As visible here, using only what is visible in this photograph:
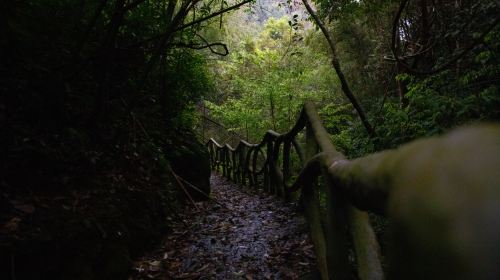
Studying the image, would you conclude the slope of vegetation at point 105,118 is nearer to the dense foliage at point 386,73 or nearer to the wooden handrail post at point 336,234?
the dense foliage at point 386,73

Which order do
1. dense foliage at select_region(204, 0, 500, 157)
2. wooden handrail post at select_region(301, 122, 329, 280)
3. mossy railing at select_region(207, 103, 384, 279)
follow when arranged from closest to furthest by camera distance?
mossy railing at select_region(207, 103, 384, 279) → wooden handrail post at select_region(301, 122, 329, 280) → dense foliage at select_region(204, 0, 500, 157)

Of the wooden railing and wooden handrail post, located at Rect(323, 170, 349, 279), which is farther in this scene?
wooden handrail post, located at Rect(323, 170, 349, 279)

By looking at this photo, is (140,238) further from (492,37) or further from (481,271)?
(492,37)

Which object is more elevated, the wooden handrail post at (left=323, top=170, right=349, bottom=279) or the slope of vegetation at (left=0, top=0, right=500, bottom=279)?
the slope of vegetation at (left=0, top=0, right=500, bottom=279)

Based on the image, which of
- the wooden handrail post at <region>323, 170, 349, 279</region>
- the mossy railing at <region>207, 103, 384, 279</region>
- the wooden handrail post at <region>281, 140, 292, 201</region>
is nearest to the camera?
the mossy railing at <region>207, 103, 384, 279</region>

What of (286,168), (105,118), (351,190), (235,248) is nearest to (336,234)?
(351,190)

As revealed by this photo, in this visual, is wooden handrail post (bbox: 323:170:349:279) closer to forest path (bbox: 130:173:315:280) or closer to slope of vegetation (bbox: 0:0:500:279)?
forest path (bbox: 130:173:315:280)

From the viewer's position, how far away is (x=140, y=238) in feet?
11.9

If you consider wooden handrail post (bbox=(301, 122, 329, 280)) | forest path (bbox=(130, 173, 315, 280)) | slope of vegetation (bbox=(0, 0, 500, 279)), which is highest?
slope of vegetation (bbox=(0, 0, 500, 279))

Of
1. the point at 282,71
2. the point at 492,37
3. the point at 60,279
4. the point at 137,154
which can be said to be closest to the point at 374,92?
the point at 282,71

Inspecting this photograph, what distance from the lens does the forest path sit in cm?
336

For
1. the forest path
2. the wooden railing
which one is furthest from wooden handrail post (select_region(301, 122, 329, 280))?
the forest path

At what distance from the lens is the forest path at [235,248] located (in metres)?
3.36

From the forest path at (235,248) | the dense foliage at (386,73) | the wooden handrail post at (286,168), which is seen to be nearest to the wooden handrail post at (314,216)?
the forest path at (235,248)
